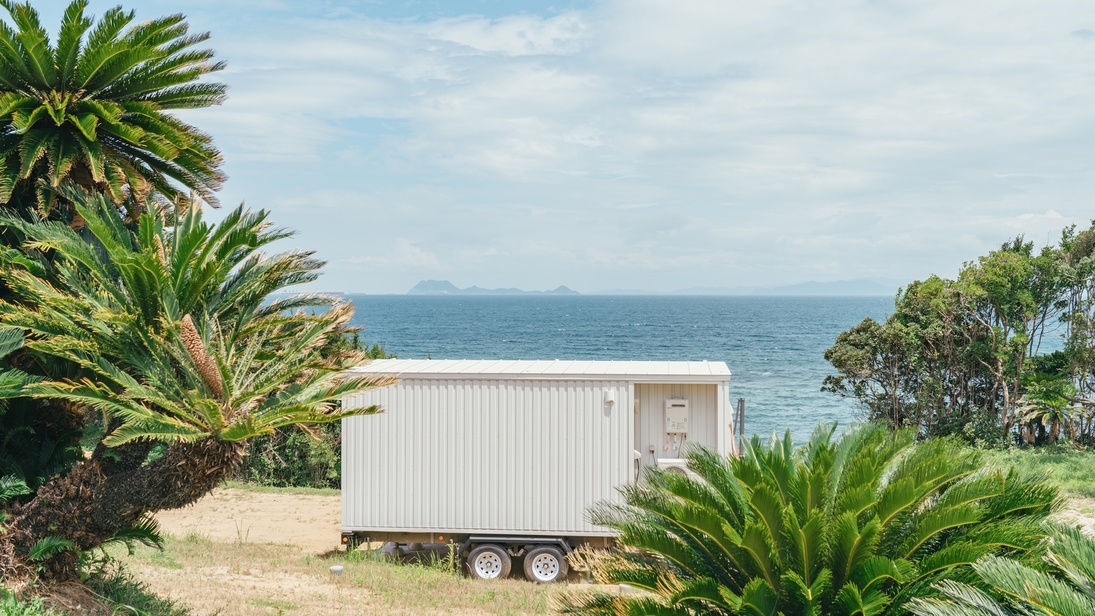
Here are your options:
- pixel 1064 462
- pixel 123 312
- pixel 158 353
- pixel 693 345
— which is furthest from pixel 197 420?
pixel 693 345

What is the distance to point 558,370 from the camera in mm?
12875

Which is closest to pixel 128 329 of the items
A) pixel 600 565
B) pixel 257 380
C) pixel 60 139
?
pixel 257 380

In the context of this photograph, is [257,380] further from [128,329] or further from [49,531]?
[49,531]

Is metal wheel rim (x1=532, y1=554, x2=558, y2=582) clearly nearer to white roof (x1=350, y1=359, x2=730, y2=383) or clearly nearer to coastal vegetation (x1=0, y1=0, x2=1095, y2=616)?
coastal vegetation (x1=0, y1=0, x2=1095, y2=616)

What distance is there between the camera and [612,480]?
1248cm

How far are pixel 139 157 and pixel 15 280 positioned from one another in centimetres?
231

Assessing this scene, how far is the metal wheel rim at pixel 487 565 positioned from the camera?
1255 cm

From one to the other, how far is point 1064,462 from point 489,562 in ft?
50.6

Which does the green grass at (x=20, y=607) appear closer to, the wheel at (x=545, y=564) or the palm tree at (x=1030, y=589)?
the wheel at (x=545, y=564)

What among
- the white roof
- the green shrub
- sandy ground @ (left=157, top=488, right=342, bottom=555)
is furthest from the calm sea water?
sandy ground @ (left=157, top=488, right=342, bottom=555)

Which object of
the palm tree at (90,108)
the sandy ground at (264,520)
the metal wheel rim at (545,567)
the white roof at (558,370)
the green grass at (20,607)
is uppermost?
the palm tree at (90,108)

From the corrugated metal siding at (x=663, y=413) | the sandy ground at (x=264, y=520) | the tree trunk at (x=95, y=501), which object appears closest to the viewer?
the tree trunk at (x=95, y=501)

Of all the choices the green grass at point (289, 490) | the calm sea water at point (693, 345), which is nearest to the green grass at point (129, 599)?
the green grass at point (289, 490)

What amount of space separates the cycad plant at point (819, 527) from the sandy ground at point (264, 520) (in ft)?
28.3
